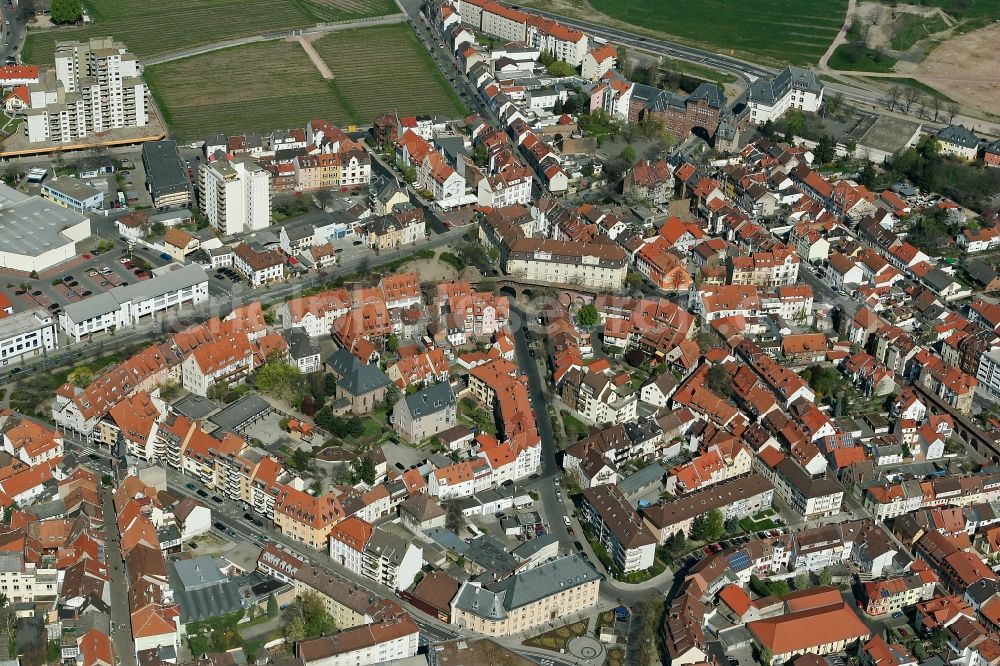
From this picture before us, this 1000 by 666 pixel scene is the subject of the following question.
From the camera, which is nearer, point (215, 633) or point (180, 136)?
point (215, 633)

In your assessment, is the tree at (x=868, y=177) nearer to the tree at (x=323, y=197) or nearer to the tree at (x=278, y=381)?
the tree at (x=323, y=197)

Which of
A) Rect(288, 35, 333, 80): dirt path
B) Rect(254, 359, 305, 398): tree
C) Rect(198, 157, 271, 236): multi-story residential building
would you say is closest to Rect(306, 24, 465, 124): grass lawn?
Rect(288, 35, 333, 80): dirt path

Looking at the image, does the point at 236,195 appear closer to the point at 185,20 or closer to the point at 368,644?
the point at 368,644

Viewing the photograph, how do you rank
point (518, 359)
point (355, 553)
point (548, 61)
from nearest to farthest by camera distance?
point (355, 553), point (518, 359), point (548, 61)

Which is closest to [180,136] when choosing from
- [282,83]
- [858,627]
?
[282,83]

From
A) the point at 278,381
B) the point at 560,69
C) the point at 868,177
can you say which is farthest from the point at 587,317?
the point at 560,69

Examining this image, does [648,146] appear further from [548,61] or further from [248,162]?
[248,162]
